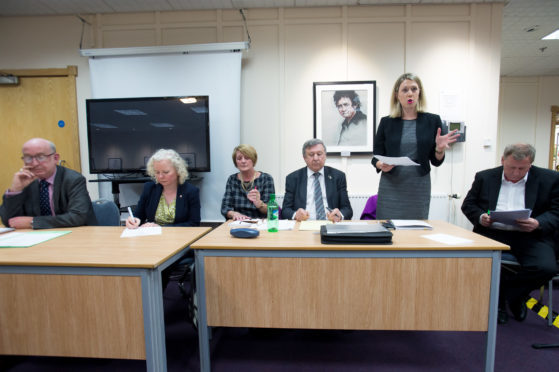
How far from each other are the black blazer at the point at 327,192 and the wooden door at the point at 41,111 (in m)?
3.04

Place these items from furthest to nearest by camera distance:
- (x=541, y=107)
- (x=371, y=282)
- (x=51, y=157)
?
(x=541, y=107) < (x=51, y=157) < (x=371, y=282)

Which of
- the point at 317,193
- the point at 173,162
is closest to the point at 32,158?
the point at 173,162

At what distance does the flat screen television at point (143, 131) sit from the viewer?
3.26 meters

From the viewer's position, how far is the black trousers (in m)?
1.89

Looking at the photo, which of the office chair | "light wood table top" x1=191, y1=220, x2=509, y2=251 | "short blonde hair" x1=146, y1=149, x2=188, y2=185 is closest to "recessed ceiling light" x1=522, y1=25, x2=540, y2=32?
"light wood table top" x1=191, y1=220, x2=509, y2=251

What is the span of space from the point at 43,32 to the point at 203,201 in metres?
2.92

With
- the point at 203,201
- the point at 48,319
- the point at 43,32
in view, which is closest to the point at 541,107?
the point at 203,201

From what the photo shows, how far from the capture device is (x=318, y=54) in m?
3.40

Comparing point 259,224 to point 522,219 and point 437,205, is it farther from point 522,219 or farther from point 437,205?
point 437,205

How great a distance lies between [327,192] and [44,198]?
198 centimetres

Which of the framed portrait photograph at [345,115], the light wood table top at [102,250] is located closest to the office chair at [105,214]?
the light wood table top at [102,250]

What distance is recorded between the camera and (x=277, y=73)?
11.3 ft

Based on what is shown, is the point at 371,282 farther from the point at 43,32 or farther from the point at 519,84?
the point at 519,84

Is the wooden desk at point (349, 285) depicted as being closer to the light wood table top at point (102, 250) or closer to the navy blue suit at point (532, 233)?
the light wood table top at point (102, 250)
